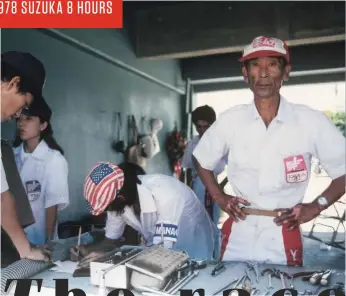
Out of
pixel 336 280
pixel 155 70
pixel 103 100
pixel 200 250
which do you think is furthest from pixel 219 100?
pixel 336 280

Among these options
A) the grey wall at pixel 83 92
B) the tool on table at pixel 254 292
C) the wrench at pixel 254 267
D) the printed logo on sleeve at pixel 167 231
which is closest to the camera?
the tool on table at pixel 254 292

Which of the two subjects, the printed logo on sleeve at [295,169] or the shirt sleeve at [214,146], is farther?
the shirt sleeve at [214,146]

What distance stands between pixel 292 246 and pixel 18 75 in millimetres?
1222

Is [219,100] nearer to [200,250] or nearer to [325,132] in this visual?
[200,250]

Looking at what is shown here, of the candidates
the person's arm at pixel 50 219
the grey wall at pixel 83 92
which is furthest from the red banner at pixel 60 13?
the grey wall at pixel 83 92

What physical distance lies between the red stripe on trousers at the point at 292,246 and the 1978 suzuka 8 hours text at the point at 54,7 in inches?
42.4

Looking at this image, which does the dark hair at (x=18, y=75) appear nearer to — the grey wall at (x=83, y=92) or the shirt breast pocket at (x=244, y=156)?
the shirt breast pocket at (x=244, y=156)

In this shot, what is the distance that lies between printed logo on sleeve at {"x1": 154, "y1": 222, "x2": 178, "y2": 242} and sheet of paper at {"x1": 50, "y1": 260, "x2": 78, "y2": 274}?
0.36 m

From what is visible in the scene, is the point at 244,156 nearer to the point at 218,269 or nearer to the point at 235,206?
the point at 235,206

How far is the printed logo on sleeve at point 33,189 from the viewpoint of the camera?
7.64ft

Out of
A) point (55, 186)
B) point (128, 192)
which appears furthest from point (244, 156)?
point (55, 186)

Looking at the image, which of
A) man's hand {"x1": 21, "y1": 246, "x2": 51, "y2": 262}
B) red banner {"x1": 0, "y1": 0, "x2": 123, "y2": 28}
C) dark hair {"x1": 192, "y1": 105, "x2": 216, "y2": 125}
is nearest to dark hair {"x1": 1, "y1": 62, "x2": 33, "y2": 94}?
red banner {"x1": 0, "y1": 0, "x2": 123, "y2": 28}

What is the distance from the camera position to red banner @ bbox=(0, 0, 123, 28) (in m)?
1.47

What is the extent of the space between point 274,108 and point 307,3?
2.46 metres
